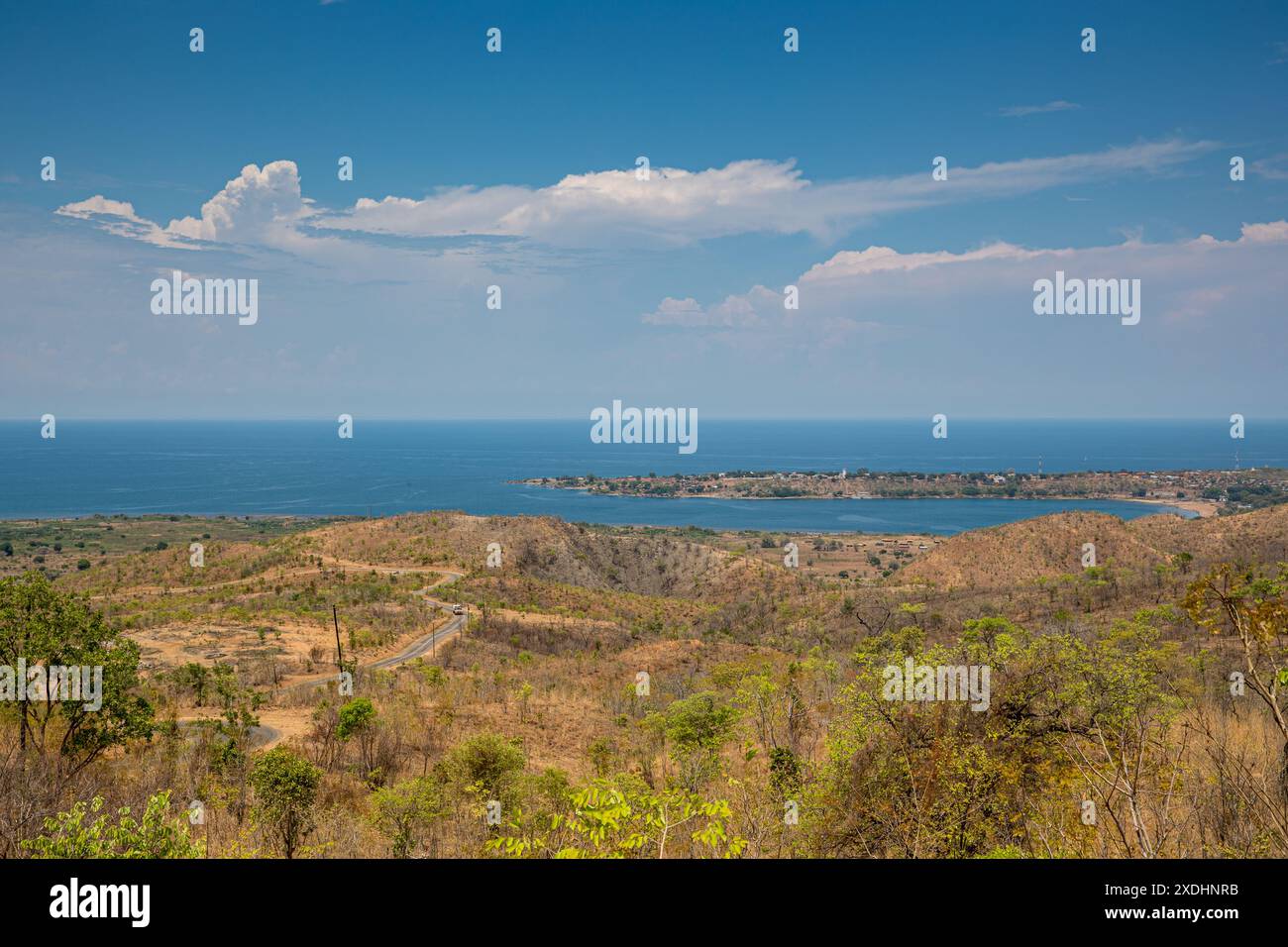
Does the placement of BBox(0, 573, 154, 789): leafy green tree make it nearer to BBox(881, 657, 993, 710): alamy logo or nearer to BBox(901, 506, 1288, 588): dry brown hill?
BBox(881, 657, 993, 710): alamy logo

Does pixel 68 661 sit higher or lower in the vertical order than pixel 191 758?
higher

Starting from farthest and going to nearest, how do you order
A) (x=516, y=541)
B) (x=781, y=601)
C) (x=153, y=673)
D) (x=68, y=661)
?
(x=516, y=541)
(x=781, y=601)
(x=153, y=673)
(x=68, y=661)

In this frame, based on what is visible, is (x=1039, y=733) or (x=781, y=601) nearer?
(x=1039, y=733)

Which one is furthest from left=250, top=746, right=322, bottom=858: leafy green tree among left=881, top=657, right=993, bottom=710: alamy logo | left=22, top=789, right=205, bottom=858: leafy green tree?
left=881, top=657, right=993, bottom=710: alamy logo

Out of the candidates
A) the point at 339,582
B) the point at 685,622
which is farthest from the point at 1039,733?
the point at 339,582

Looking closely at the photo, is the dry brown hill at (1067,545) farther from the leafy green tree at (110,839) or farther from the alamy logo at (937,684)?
the leafy green tree at (110,839)
